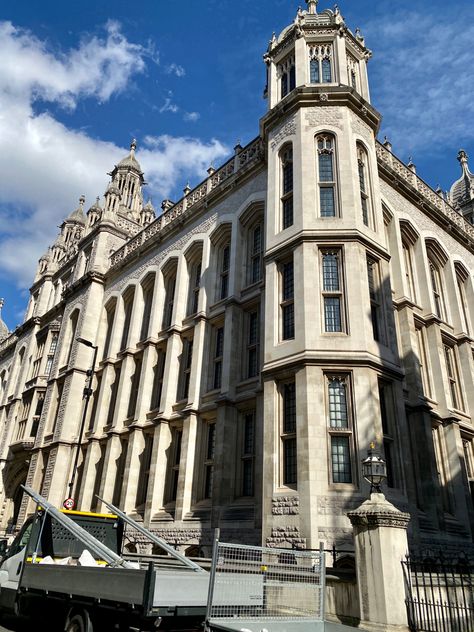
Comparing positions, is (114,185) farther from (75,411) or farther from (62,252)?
(75,411)

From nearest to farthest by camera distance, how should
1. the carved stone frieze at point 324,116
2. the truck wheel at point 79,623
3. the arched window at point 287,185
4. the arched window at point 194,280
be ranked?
1. the truck wheel at point 79,623
2. the arched window at point 287,185
3. the carved stone frieze at point 324,116
4. the arched window at point 194,280

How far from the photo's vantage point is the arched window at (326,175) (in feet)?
56.5

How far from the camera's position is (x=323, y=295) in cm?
1562

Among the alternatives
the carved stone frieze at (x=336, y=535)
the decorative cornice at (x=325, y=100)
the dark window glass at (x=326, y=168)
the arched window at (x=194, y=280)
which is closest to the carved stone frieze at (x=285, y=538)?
the carved stone frieze at (x=336, y=535)

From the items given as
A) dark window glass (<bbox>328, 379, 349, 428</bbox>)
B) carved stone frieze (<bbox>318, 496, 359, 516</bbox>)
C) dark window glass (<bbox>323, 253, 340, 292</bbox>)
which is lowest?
carved stone frieze (<bbox>318, 496, 359, 516</bbox>)

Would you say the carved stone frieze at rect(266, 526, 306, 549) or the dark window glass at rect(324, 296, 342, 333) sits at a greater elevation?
the dark window glass at rect(324, 296, 342, 333)

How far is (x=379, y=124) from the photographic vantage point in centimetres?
2019

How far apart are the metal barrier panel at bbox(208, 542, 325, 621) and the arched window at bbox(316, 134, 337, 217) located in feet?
39.3

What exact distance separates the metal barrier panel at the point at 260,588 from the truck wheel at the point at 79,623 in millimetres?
1882

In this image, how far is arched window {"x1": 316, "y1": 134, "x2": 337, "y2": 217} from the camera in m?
17.2

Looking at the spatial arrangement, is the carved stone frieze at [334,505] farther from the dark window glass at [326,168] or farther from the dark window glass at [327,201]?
the dark window glass at [326,168]

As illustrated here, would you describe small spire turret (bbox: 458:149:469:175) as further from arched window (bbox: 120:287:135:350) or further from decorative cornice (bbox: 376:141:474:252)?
arched window (bbox: 120:287:135:350)

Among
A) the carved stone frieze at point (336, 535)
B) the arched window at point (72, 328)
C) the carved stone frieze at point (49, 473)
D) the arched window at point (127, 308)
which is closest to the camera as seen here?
the carved stone frieze at point (336, 535)

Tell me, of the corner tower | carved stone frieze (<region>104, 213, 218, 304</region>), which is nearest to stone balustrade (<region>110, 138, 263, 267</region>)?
carved stone frieze (<region>104, 213, 218, 304</region>)
